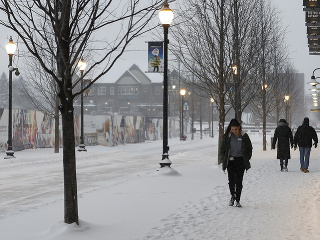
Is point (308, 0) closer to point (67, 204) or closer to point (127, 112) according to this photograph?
point (67, 204)

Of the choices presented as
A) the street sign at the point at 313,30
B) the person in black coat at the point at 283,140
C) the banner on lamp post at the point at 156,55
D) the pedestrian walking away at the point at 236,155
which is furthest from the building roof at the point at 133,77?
the pedestrian walking away at the point at 236,155

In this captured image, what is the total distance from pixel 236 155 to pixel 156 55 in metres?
7.58

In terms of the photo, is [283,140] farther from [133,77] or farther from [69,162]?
[133,77]

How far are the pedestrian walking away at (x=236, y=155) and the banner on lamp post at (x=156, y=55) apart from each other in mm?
7204

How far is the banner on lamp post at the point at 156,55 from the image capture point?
1636cm

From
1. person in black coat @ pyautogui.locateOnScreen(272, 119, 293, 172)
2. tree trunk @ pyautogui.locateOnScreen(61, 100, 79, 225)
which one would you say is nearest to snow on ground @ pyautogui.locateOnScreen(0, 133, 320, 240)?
tree trunk @ pyautogui.locateOnScreen(61, 100, 79, 225)

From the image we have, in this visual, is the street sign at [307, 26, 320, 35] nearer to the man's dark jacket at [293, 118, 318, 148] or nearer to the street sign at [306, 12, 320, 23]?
the street sign at [306, 12, 320, 23]

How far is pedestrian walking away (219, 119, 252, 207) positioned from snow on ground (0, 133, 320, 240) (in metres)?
0.40

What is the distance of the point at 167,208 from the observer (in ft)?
30.4

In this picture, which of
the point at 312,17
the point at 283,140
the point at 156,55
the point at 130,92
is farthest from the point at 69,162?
the point at 130,92

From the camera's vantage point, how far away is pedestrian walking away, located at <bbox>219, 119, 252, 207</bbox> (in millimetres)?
9562

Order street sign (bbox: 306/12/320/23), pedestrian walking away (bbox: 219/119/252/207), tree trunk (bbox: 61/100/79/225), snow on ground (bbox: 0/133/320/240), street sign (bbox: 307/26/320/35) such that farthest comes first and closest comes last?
street sign (bbox: 307/26/320/35)
street sign (bbox: 306/12/320/23)
pedestrian walking away (bbox: 219/119/252/207)
snow on ground (bbox: 0/133/320/240)
tree trunk (bbox: 61/100/79/225)

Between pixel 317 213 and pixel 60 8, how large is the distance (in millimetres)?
5569

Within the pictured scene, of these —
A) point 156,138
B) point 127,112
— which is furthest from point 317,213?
point 127,112
